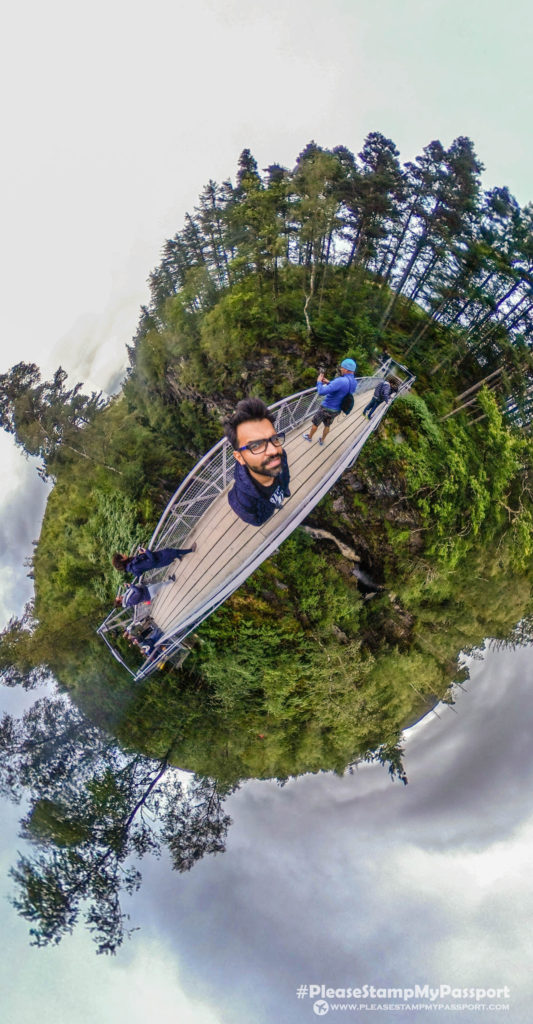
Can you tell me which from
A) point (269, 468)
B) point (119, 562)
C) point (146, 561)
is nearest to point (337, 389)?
point (269, 468)

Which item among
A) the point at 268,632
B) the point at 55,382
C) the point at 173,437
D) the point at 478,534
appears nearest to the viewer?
the point at 55,382

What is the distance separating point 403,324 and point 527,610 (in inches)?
478

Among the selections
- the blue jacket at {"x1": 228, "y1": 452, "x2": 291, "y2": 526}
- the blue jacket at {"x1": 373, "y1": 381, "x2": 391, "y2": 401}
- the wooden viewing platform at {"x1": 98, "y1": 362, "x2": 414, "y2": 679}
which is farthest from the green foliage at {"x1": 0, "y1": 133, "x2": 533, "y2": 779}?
the blue jacket at {"x1": 228, "y1": 452, "x2": 291, "y2": 526}

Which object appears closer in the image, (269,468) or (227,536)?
(269,468)

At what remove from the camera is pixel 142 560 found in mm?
8594

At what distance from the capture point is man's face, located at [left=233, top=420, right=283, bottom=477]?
515 centimetres

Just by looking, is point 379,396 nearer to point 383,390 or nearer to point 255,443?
point 383,390

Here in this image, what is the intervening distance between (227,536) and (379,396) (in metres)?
5.23

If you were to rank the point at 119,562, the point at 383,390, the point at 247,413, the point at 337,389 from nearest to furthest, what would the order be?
the point at 247,413 < the point at 119,562 < the point at 337,389 < the point at 383,390

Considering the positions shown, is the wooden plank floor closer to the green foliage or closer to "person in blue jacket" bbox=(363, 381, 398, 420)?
"person in blue jacket" bbox=(363, 381, 398, 420)

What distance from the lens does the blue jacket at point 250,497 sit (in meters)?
5.85

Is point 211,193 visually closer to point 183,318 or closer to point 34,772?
point 183,318

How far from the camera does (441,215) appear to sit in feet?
40.8

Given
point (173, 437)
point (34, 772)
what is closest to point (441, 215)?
point (173, 437)
